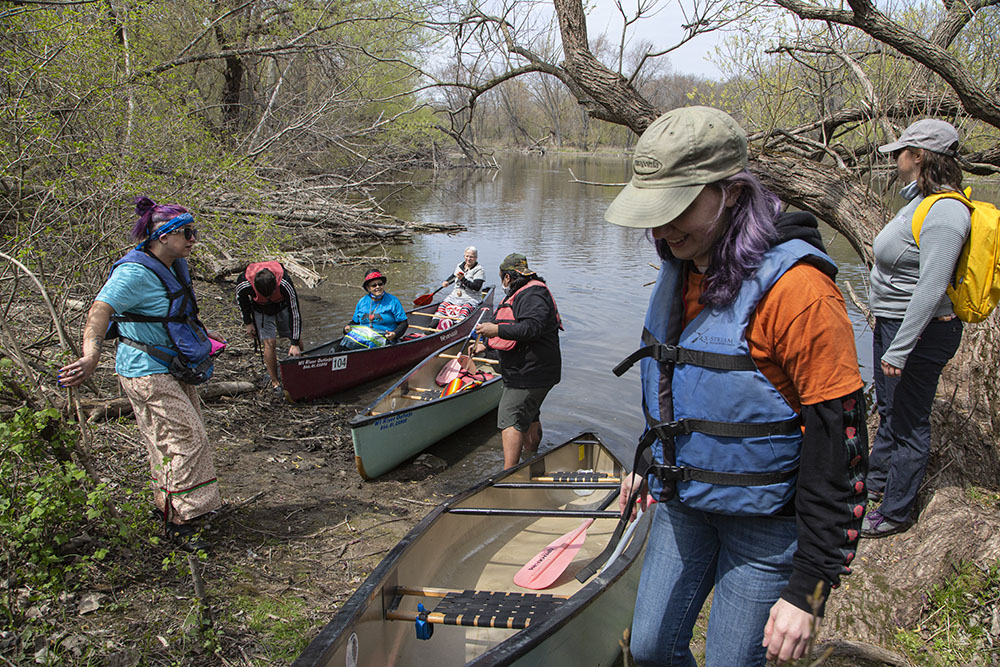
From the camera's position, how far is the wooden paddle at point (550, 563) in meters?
3.85

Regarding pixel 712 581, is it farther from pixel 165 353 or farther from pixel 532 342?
pixel 532 342

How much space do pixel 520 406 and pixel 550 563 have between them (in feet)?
6.35

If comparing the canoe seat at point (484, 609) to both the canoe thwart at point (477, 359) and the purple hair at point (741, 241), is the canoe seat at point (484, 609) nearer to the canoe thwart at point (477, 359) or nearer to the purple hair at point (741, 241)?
the purple hair at point (741, 241)

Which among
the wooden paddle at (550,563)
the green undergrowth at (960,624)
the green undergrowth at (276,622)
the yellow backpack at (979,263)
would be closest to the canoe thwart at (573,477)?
the wooden paddle at (550,563)

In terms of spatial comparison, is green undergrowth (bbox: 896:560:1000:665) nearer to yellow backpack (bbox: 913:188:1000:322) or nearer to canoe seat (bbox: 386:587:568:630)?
yellow backpack (bbox: 913:188:1000:322)

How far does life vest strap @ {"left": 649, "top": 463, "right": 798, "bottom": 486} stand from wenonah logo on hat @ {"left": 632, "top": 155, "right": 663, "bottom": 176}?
83cm

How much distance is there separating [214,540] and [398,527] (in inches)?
55.1

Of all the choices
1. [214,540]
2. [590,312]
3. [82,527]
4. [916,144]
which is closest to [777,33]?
[916,144]

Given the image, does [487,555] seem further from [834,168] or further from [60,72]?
[60,72]

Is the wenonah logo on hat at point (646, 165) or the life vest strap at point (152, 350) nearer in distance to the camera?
the wenonah logo on hat at point (646, 165)

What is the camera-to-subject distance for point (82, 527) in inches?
154

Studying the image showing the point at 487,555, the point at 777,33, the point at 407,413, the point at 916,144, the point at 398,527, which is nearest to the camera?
the point at 916,144

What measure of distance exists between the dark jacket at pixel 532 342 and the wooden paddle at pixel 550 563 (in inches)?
71.1

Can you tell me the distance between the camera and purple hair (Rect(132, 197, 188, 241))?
3.91m
